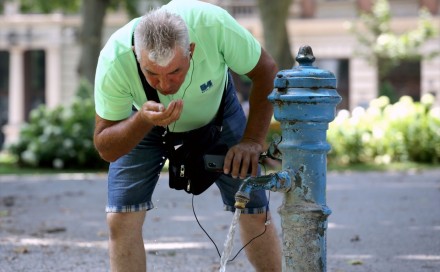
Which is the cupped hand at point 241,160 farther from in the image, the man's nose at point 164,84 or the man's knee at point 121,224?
the man's knee at point 121,224

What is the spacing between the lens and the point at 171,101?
3215mm

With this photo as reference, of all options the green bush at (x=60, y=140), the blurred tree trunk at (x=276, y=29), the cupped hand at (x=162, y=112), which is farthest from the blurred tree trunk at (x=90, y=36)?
the cupped hand at (x=162, y=112)

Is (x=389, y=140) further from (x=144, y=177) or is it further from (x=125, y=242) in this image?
(x=125, y=242)

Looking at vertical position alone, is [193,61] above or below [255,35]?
below

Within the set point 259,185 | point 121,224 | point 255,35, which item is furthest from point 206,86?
point 255,35

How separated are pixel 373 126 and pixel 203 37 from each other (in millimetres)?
11782

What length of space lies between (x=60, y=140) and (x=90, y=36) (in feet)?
18.7

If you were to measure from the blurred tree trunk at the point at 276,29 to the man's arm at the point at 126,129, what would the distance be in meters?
13.0

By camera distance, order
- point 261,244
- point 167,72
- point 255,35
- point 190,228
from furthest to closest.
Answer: point 255,35 → point 190,228 → point 261,244 → point 167,72

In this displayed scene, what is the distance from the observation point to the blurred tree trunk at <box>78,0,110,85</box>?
63.8ft

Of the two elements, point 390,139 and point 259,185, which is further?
point 390,139

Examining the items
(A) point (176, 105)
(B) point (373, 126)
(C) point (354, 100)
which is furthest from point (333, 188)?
(C) point (354, 100)

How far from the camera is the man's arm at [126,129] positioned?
2.99 meters

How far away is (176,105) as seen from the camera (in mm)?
2924
